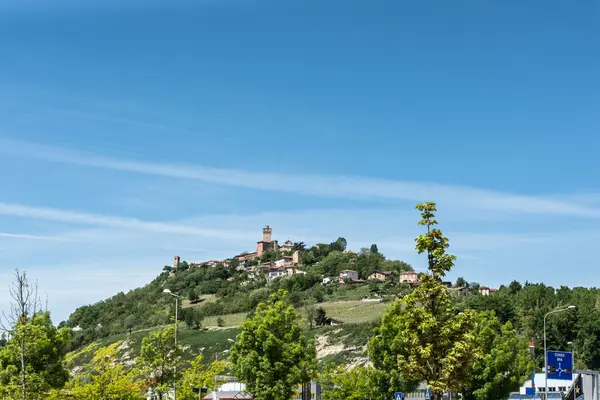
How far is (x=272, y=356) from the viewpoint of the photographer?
4778 cm

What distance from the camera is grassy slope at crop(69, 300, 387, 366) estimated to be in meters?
137

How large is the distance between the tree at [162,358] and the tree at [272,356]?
387 centimetres

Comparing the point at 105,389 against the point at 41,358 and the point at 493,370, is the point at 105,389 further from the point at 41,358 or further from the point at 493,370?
the point at 493,370

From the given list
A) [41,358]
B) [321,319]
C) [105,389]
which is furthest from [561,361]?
[321,319]

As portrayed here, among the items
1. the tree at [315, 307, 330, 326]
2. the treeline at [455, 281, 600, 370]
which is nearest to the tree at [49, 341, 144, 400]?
the treeline at [455, 281, 600, 370]

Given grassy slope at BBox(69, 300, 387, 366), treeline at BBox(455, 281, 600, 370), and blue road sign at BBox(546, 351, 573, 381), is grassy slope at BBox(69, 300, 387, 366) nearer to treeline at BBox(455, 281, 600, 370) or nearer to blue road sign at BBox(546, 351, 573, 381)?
treeline at BBox(455, 281, 600, 370)

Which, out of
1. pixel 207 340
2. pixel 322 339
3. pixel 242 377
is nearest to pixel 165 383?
pixel 242 377

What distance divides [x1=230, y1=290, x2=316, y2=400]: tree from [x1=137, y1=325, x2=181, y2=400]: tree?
3.87 meters

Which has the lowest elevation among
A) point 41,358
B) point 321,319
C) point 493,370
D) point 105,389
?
point 321,319

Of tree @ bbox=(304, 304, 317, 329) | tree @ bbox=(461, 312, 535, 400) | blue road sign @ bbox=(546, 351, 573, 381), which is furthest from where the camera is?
tree @ bbox=(304, 304, 317, 329)

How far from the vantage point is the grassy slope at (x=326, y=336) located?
137 m

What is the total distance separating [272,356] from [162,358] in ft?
22.9

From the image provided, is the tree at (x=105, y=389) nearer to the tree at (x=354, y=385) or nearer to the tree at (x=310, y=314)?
the tree at (x=354, y=385)

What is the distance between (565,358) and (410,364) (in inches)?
756
